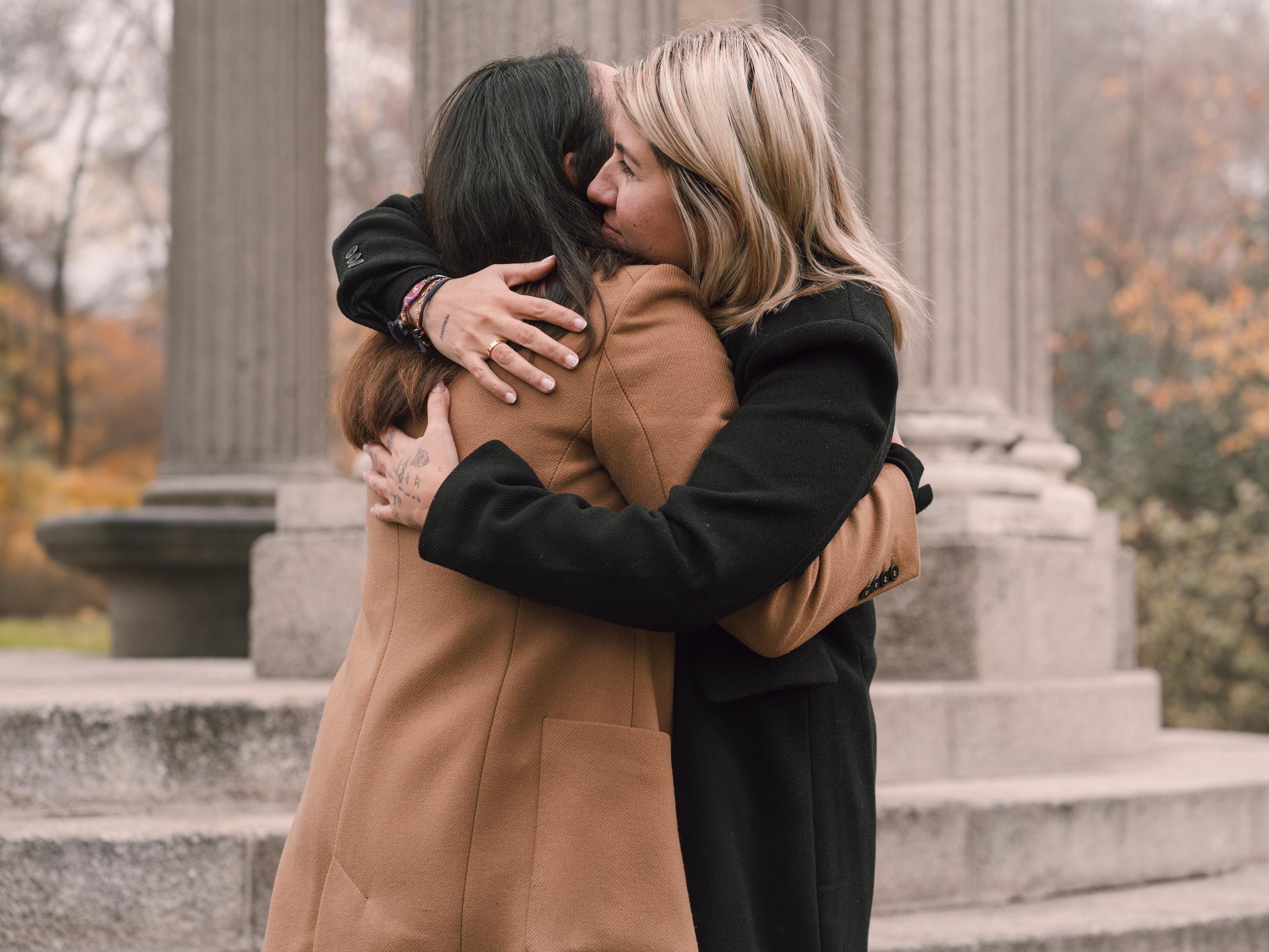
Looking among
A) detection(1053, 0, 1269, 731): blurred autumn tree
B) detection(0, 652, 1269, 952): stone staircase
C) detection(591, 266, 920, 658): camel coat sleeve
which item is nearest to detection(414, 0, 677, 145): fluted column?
detection(0, 652, 1269, 952): stone staircase

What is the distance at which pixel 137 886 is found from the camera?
3.32 m

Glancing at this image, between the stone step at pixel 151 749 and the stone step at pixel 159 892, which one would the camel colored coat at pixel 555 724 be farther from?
the stone step at pixel 151 749

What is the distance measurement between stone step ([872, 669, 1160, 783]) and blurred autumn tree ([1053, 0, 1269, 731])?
6452 millimetres

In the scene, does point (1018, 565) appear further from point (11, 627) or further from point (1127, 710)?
point (11, 627)

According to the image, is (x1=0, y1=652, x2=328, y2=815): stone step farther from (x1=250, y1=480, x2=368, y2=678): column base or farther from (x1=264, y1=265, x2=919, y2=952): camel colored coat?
(x1=264, y1=265, x2=919, y2=952): camel colored coat

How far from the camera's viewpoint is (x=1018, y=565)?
4645 mm

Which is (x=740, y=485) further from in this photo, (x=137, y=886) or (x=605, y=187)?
(x=137, y=886)

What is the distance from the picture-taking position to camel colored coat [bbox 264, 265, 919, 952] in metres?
1.64

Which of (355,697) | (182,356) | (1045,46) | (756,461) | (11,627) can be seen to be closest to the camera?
(756,461)

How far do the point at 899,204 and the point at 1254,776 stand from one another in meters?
2.13

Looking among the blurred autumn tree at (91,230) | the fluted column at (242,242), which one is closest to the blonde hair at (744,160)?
the fluted column at (242,242)

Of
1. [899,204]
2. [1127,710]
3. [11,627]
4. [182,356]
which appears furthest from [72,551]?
[11,627]

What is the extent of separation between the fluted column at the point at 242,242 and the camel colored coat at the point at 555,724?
5347mm

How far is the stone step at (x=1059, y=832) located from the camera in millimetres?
3697
